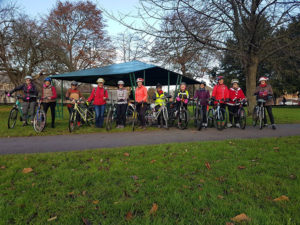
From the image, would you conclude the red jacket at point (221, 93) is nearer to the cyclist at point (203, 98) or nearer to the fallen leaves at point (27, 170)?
the cyclist at point (203, 98)

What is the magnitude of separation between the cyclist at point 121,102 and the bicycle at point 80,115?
1361mm

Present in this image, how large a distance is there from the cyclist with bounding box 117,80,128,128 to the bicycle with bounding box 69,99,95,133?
4.47ft

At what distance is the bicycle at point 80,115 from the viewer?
7835 mm

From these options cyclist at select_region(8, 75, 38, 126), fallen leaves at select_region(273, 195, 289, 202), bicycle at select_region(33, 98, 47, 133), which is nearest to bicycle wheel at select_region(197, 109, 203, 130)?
fallen leaves at select_region(273, 195, 289, 202)

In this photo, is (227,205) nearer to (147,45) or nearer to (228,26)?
(147,45)

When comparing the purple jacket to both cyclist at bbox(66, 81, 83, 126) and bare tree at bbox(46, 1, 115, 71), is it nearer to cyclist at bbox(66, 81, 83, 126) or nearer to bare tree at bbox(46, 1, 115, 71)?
cyclist at bbox(66, 81, 83, 126)

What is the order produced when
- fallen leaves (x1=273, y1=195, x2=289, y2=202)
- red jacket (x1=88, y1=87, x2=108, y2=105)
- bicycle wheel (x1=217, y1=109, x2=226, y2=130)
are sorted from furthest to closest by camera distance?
red jacket (x1=88, y1=87, x2=108, y2=105) < bicycle wheel (x1=217, y1=109, x2=226, y2=130) < fallen leaves (x1=273, y1=195, x2=289, y2=202)

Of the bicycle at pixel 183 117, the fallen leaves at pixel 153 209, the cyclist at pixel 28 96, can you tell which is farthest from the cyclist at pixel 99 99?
the fallen leaves at pixel 153 209

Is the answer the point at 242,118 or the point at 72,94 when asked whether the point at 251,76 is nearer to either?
the point at 242,118

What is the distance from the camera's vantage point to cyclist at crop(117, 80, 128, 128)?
8.62m

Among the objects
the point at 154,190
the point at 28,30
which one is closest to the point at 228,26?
the point at 154,190

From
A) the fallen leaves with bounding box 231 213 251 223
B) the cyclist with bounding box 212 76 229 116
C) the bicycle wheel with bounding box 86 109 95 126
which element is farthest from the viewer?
the bicycle wheel with bounding box 86 109 95 126

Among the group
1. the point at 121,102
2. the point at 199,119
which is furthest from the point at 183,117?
the point at 121,102

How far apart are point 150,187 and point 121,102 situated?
6.20 metres
